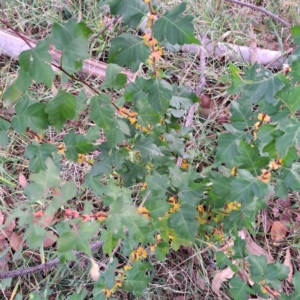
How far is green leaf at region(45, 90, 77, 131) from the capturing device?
910 millimetres

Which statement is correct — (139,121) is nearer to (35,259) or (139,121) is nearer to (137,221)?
(137,221)

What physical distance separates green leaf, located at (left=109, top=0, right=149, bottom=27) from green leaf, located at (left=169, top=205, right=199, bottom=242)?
0.61 meters

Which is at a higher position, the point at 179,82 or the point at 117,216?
the point at 117,216

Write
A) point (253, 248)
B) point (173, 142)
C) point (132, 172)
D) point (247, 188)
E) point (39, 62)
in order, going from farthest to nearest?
point (253, 248) < point (173, 142) < point (132, 172) < point (247, 188) < point (39, 62)

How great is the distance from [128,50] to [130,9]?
10 cm

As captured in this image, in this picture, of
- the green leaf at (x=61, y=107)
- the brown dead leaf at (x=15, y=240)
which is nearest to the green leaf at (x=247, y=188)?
the green leaf at (x=61, y=107)

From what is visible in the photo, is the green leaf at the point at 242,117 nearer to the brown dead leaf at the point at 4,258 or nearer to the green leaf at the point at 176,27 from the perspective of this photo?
the green leaf at the point at 176,27

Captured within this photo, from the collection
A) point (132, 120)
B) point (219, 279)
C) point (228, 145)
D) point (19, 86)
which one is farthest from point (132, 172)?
point (219, 279)

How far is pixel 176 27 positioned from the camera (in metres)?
0.89

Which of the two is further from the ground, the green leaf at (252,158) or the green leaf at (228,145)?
the green leaf at (252,158)

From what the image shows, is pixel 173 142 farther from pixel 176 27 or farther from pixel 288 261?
pixel 288 261

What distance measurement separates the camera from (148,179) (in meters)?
1.21

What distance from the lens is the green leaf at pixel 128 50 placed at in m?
0.96

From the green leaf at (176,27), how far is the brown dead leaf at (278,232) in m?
1.39
